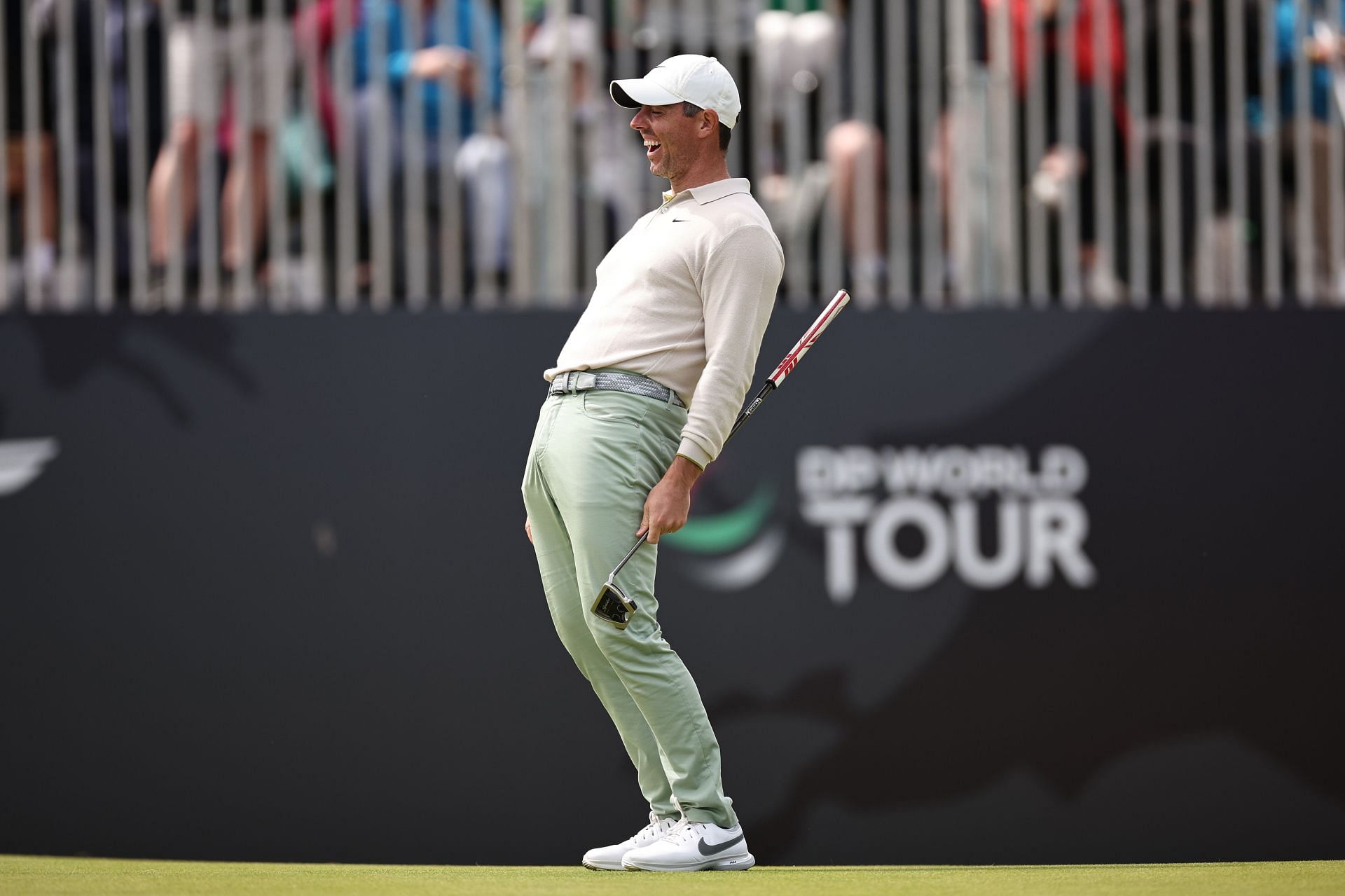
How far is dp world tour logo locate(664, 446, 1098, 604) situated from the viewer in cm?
560

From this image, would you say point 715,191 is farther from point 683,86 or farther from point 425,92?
point 425,92

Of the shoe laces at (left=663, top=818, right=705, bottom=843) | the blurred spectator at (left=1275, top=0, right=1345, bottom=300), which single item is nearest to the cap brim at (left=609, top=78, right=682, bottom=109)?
the shoe laces at (left=663, top=818, right=705, bottom=843)

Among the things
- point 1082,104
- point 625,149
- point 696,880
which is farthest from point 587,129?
point 696,880

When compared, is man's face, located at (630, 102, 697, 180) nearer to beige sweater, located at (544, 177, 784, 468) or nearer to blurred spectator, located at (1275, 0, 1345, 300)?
beige sweater, located at (544, 177, 784, 468)

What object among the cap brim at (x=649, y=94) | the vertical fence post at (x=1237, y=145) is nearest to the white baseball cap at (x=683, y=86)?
the cap brim at (x=649, y=94)

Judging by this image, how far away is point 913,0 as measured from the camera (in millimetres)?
5863

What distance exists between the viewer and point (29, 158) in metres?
5.65

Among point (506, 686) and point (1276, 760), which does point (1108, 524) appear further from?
point (506, 686)

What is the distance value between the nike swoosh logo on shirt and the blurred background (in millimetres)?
1504

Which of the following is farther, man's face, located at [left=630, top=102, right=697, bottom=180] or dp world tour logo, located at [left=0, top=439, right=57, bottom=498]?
dp world tour logo, located at [left=0, top=439, right=57, bottom=498]

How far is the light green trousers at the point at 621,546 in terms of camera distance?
3961mm

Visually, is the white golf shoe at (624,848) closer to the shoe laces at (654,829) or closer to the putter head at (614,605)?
the shoe laces at (654,829)

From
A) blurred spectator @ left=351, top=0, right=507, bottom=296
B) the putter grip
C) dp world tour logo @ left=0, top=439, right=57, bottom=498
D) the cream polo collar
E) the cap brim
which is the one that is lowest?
dp world tour logo @ left=0, top=439, right=57, bottom=498

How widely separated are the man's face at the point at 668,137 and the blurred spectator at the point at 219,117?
2.03 meters
